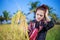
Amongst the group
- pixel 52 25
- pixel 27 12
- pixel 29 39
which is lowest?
pixel 29 39

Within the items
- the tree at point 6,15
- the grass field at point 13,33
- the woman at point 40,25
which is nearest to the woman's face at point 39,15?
the woman at point 40,25

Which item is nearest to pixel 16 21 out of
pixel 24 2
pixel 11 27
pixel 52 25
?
pixel 11 27

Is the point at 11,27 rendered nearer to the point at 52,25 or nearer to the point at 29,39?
the point at 29,39

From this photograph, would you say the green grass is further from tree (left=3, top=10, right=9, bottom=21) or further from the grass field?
tree (left=3, top=10, right=9, bottom=21)

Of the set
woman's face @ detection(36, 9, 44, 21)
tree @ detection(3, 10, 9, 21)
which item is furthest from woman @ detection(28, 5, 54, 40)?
tree @ detection(3, 10, 9, 21)

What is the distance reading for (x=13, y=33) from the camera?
1200mm

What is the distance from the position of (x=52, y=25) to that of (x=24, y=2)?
29 cm

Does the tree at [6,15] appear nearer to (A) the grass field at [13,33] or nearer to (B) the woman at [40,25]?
(A) the grass field at [13,33]

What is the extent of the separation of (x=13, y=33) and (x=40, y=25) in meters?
0.22

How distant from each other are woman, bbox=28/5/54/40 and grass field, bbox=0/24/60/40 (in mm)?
39

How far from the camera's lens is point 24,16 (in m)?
1.21

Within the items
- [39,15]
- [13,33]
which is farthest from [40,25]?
[13,33]

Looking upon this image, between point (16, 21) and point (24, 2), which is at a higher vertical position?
point (24, 2)

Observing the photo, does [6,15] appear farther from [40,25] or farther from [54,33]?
[54,33]
